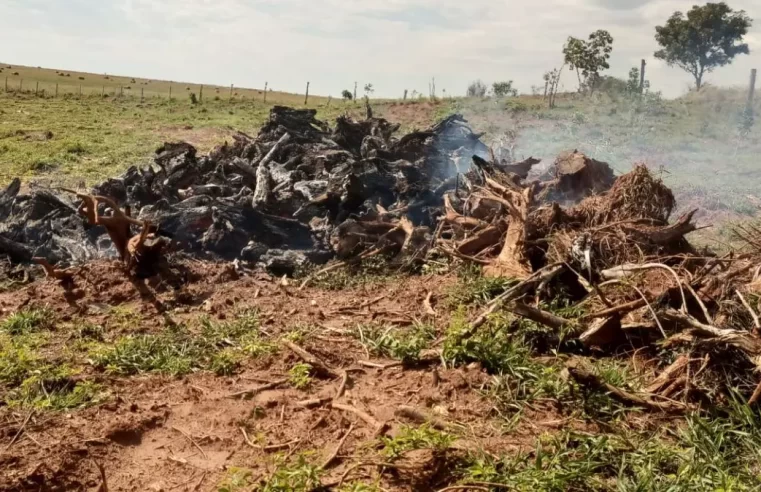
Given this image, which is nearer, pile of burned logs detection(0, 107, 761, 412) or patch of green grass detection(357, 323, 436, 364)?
pile of burned logs detection(0, 107, 761, 412)

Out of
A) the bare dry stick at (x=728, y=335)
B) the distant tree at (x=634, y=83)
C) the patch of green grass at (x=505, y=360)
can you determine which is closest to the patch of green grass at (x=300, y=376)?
the patch of green grass at (x=505, y=360)

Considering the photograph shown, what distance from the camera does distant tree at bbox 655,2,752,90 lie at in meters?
30.9

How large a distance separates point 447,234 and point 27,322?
15.5 ft

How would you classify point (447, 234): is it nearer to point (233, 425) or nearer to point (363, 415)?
point (363, 415)

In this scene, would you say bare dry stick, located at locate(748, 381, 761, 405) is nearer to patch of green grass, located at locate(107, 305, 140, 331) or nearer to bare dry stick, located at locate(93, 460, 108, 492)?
bare dry stick, located at locate(93, 460, 108, 492)

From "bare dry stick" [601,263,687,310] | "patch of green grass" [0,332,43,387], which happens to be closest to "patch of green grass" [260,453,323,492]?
"patch of green grass" [0,332,43,387]

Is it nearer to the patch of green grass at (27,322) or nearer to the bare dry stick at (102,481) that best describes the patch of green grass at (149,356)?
the patch of green grass at (27,322)

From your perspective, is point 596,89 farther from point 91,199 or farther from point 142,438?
point 142,438

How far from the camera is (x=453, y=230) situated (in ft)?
25.3

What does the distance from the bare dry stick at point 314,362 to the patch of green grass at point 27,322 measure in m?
2.48

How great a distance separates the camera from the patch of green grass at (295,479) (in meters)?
3.23

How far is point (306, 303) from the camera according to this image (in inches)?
253

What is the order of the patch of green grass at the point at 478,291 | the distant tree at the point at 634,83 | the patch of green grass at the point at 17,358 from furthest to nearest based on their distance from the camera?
the distant tree at the point at 634,83
the patch of green grass at the point at 478,291
the patch of green grass at the point at 17,358

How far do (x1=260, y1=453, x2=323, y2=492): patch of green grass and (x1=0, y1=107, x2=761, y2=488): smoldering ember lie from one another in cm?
141
